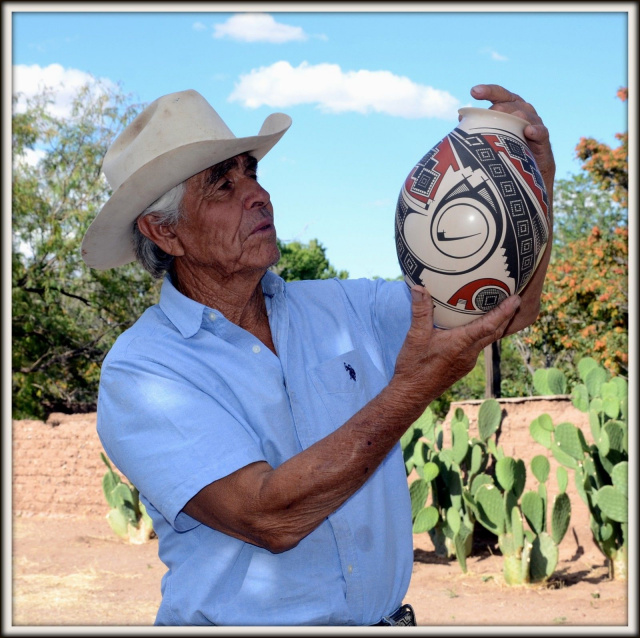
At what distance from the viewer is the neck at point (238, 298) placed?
2.45 meters

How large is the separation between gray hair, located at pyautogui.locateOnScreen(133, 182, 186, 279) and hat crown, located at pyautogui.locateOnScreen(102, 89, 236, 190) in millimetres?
120

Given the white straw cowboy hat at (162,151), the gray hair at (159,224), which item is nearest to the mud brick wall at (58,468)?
the gray hair at (159,224)

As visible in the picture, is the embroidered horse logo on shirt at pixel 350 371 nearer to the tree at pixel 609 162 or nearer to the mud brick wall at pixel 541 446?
the mud brick wall at pixel 541 446

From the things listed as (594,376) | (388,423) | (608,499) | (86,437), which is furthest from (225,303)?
(86,437)

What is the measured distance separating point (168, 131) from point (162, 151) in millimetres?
73

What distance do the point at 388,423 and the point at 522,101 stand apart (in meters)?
1.00

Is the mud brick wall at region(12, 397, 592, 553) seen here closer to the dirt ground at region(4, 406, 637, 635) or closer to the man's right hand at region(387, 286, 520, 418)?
the dirt ground at region(4, 406, 637, 635)

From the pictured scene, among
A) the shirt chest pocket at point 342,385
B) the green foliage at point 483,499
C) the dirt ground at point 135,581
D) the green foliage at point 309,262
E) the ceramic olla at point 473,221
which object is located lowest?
the dirt ground at point 135,581

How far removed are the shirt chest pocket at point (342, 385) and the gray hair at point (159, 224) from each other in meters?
0.64

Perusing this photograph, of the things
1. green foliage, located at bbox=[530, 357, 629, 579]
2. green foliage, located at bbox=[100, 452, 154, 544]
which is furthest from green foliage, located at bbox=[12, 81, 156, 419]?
green foliage, located at bbox=[530, 357, 629, 579]

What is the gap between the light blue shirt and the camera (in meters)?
2.08

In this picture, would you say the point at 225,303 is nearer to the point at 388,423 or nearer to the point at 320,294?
the point at 320,294

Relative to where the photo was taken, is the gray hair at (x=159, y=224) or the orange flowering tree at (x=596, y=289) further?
the orange flowering tree at (x=596, y=289)

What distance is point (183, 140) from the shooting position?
2414 millimetres
